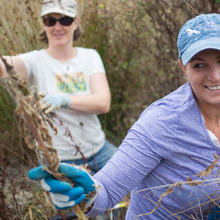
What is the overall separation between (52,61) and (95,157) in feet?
2.60

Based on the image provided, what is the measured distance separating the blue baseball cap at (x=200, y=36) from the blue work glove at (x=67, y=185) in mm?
677

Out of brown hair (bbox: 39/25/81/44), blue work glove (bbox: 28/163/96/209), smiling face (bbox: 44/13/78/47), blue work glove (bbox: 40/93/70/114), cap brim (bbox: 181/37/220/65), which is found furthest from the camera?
brown hair (bbox: 39/25/81/44)

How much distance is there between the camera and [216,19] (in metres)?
→ 1.43

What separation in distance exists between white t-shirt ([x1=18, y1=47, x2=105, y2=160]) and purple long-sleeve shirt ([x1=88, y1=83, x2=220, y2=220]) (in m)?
1.01

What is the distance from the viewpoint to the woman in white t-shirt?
2383 mm

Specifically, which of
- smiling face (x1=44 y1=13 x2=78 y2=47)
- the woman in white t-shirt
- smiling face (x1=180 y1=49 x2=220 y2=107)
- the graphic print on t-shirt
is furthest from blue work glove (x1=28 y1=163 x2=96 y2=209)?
smiling face (x1=44 y1=13 x2=78 y2=47)

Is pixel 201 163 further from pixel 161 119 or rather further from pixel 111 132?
pixel 111 132

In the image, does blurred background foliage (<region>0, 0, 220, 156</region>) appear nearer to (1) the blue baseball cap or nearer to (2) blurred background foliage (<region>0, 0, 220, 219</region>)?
(2) blurred background foliage (<region>0, 0, 220, 219</region>)

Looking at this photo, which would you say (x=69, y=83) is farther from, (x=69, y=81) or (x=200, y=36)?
(x=200, y=36)

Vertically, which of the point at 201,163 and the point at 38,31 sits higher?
the point at 38,31

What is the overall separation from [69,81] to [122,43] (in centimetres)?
145

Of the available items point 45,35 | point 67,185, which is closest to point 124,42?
point 45,35

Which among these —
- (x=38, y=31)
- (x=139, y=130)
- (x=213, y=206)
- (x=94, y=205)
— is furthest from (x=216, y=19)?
(x=38, y=31)

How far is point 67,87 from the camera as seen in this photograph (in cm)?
245
